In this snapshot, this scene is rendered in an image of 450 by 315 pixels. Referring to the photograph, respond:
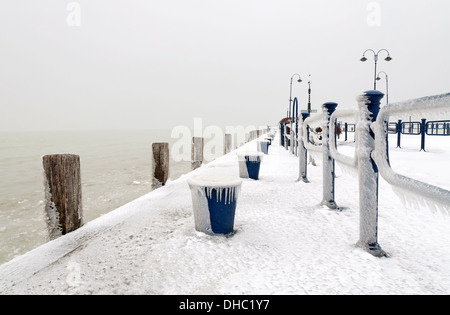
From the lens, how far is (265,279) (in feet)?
6.92

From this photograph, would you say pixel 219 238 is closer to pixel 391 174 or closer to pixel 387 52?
pixel 391 174

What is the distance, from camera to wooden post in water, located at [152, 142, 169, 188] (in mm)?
5887

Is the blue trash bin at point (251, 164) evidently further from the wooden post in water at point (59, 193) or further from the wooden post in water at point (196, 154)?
the wooden post in water at point (59, 193)

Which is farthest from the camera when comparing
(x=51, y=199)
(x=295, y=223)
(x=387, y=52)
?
(x=387, y=52)

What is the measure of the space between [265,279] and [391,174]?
1.17 meters

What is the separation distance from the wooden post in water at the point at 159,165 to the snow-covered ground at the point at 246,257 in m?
1.93

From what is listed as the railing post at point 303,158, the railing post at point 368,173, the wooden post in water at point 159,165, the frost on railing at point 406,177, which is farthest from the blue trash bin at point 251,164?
the frost on railing at point 406,177

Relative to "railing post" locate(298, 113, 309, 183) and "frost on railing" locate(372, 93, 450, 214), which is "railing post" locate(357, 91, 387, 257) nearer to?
"frost on railing" locate(372, 93, 450, 214)

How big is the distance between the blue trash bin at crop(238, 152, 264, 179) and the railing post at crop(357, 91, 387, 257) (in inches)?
149

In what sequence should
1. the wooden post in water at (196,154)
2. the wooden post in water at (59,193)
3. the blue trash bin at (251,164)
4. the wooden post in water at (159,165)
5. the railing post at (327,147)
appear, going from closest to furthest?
1. the wooden post in water at (59,193)
2. the railing post at (327,147)
3. the wooden post in water at (159,165)
4. the blue trash bin at (251,164)
5. the wooden post in water at (196,154)

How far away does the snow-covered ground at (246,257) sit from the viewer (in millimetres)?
2021

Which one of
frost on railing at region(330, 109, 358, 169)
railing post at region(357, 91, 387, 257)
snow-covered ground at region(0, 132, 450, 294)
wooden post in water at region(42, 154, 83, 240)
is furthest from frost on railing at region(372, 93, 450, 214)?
wooden post in water at region(42, 154, 83, 240)

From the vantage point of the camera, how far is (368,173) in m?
2.45
